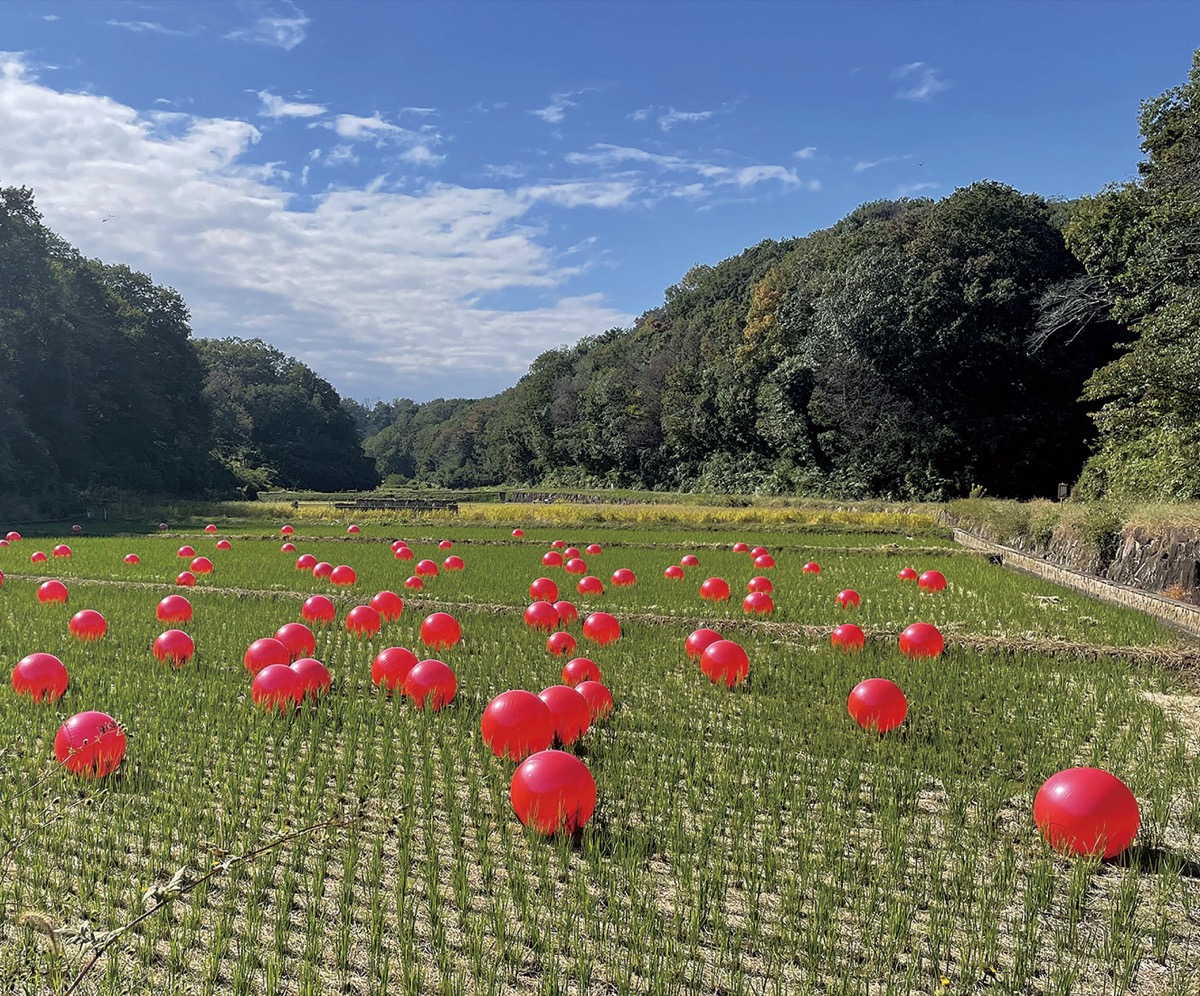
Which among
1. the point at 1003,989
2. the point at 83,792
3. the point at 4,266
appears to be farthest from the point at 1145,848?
the point at 4,266

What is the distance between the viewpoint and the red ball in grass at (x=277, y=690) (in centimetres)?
651

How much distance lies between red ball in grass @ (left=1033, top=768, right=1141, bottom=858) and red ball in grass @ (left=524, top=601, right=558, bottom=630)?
6.04m

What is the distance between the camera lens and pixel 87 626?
29.9 ft

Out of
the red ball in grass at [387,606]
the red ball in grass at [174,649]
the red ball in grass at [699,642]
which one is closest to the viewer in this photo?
the red ball in grass at [174,649]

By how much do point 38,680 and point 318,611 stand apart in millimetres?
3625

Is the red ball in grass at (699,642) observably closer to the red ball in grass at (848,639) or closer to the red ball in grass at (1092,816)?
the red ball in grass at (848,639)

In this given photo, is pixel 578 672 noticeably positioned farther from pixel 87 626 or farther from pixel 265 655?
pixel 87 626

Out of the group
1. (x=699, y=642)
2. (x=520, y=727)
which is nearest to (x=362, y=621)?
(x=699, y=642)

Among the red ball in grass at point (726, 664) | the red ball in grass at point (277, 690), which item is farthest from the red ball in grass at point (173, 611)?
the red ball in grass at point (726, 664)

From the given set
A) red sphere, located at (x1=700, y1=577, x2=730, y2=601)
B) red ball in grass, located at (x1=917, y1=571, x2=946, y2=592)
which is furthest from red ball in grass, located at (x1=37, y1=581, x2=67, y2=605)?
red ball in grass, located at (x1=917, y1=571, x2=946, y2=592)

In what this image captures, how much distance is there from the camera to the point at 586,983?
124 inches

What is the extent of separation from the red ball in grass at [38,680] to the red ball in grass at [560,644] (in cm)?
408

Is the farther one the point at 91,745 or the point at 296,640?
the point at 296,640

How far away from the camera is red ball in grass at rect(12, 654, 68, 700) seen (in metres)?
6.79
